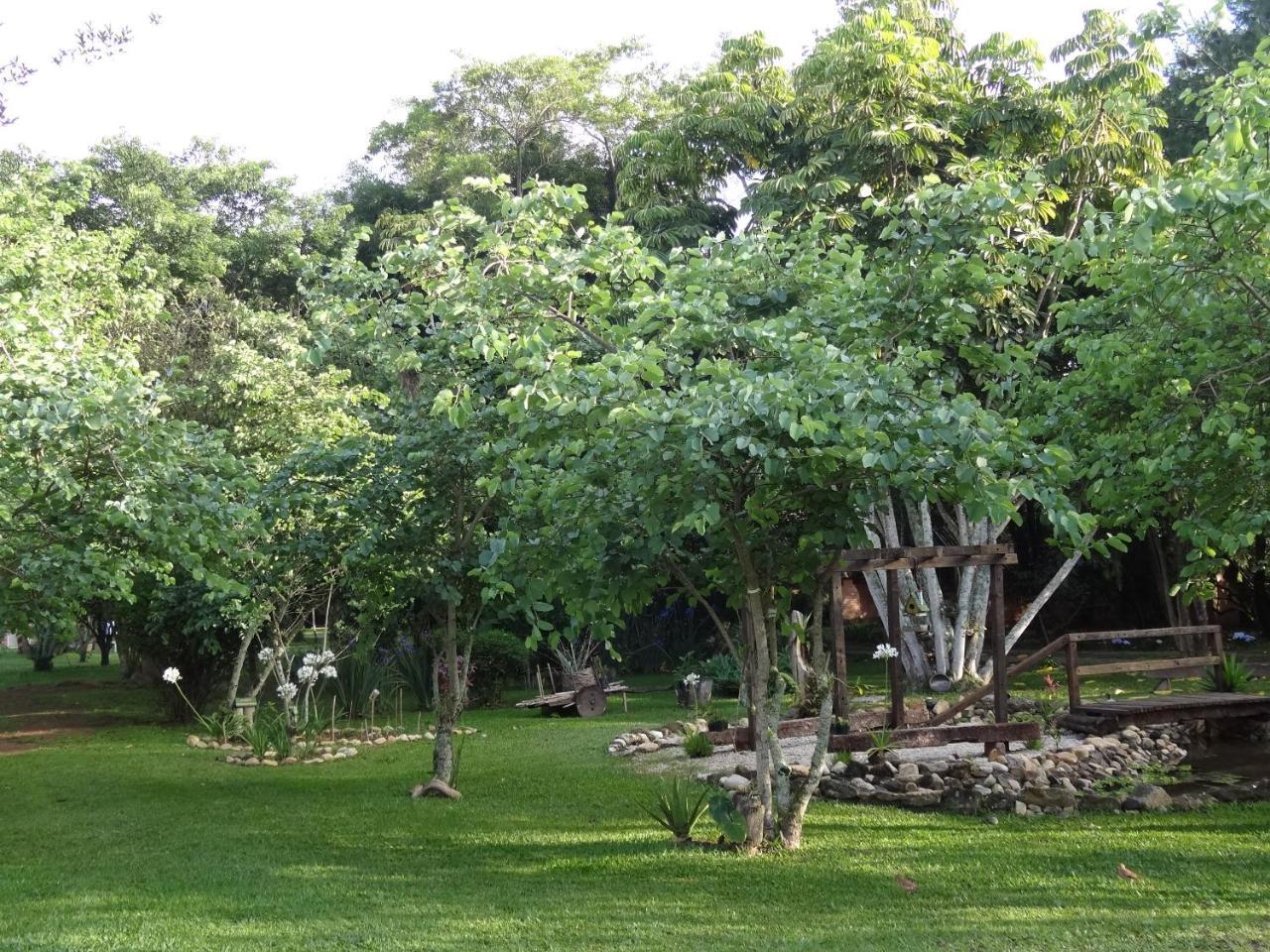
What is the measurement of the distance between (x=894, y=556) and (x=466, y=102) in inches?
857

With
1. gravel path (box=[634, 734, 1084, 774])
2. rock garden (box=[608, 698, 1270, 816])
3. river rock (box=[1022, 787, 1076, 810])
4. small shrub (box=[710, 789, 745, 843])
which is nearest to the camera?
small shrub (box=[710, 789, 745, 843])

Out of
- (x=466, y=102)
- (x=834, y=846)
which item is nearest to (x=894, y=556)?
(x=834, y=846)

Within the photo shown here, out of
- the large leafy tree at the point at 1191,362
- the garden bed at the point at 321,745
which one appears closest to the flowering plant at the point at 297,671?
the garden bed at the point at 321,745

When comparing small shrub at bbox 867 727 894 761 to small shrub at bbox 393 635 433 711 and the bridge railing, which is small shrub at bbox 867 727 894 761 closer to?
the bridge railing

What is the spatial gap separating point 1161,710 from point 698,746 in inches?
171

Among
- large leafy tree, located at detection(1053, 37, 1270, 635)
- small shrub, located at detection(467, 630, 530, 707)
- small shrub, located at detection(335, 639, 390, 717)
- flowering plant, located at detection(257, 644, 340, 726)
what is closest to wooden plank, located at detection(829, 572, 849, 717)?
large leafy tree, located at detection(1053, 37, 1270, 635)

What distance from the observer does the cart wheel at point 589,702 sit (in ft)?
55.4

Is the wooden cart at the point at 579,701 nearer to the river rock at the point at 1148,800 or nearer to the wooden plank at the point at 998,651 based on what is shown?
the wooden plank at the point at 998,651

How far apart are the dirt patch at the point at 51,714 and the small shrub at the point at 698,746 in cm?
813

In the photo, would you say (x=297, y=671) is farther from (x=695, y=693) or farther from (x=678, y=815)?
(x=678, y=815)

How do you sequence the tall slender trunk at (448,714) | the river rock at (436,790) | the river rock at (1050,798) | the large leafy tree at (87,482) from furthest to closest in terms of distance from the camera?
the tall slender trunk at (448,714), the river rock at (436,790), the river rock at (1050,798), the large leafy tree at (87,482)

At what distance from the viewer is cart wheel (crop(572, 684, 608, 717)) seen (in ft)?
55.4

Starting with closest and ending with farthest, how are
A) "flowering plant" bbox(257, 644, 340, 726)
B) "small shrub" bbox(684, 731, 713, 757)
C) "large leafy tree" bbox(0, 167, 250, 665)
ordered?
"large leafy tree" bbox(0, 167, 250, 665)
"small shrub" bbox(684, 731, 713, 757)
"flowering plant" bbox(257, 644, 340, 726)

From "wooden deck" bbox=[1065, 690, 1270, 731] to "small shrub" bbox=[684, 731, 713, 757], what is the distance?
3448 millimetres
